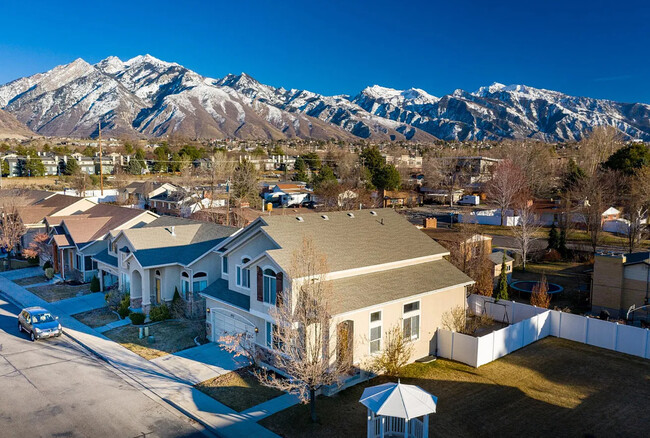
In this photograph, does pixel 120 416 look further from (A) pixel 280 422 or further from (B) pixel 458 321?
(B) pixel 458 321

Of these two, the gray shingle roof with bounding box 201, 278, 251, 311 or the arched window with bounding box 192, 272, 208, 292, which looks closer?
the gray shingle roof with bounding box 201, 278, 251, 311

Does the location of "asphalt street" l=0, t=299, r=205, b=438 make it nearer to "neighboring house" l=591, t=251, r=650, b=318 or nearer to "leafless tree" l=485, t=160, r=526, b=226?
"neighboring house" l=591, t=251, r=650, b=318

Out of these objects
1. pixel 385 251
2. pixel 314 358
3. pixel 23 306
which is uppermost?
pixel 385 251

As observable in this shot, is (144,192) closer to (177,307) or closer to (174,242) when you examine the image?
(174,242)

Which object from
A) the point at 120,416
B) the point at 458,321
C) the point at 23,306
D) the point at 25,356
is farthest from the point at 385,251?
the point at 23,306

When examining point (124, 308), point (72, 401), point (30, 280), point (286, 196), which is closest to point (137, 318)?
point (124, 308)

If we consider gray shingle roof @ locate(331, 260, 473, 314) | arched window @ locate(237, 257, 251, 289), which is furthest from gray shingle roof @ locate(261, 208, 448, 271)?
arched window @ locate(237, 257, 251, 289)
